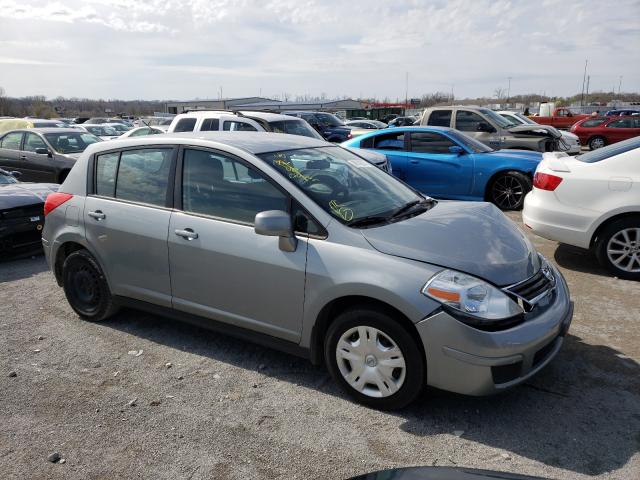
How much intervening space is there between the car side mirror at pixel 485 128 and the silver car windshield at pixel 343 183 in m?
8.55

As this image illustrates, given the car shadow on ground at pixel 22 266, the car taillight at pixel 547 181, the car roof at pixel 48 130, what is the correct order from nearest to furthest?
the car taillight at pixel 547 181 → the car shadow on ground at pixel 22 266 → the car roof at pixel 48 130

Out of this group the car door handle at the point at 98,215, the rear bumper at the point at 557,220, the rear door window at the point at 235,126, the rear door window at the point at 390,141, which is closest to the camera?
the car door handle at the point at 98,215

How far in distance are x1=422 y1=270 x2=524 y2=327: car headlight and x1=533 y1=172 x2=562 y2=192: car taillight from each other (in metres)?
3.26

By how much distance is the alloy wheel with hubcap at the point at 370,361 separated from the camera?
3.17m

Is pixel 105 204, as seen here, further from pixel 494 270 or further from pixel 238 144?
pixel 494 270

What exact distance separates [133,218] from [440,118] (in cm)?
1017

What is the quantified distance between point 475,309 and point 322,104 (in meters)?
67.4

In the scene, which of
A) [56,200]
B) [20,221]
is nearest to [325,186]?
[56,200]

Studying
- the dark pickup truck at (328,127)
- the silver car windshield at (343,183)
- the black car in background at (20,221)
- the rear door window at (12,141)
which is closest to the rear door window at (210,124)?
the black car in background at (20,221)

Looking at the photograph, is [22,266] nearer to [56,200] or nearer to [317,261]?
[56,200]

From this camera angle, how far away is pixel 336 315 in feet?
11.2

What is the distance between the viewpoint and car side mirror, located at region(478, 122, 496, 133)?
1211cm

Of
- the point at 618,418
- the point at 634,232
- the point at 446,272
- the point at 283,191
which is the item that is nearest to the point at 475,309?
the point at 446,272

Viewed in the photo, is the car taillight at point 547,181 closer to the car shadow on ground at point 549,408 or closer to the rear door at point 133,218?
the car shadow on ground at point 549,408
